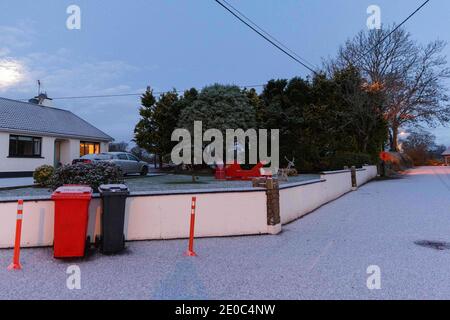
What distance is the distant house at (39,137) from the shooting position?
19766 millimetres

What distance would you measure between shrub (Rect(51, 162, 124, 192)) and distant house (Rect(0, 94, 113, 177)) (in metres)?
13.2

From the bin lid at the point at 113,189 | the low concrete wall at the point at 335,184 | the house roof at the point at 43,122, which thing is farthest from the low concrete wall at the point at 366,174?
the house roof at the point at 43,122

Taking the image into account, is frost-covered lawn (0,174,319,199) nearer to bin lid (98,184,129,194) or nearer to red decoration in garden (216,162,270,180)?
red decoration in garden (216,162,270,180)

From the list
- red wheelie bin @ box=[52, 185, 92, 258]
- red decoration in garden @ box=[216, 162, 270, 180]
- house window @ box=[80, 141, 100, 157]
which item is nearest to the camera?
red wheelie bin @ box=[52, 185, 92, 258]

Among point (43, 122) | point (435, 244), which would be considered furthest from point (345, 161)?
point (43, 122)

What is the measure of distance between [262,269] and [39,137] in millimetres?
20970

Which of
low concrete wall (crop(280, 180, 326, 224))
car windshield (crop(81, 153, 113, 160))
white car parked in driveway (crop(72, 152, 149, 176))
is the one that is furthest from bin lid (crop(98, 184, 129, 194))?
white car parked in driveway (crop(72, 152, 149, 176))

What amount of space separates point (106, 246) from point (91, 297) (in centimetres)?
175

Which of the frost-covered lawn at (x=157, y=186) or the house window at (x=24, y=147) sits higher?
the house window at (x=24, y=147)

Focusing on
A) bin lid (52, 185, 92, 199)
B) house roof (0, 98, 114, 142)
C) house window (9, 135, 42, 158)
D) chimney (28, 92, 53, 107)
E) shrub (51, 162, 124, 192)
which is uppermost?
chimney (28, 92, 53, 107)

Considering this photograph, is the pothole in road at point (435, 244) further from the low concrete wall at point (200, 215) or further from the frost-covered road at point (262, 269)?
the low concrete wall at point (200, 215)

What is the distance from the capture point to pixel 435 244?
6223 mm

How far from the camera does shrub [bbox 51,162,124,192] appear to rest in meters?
8.56

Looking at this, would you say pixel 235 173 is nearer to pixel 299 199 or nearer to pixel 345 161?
pixel 345 161
